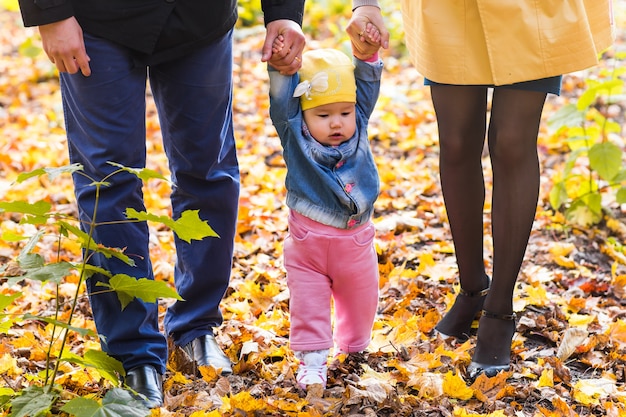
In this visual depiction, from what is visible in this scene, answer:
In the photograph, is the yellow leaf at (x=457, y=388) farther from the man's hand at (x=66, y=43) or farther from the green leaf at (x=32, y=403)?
the man's hand at (x=66, y=43)

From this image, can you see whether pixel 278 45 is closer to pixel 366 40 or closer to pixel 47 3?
pixel 366 40

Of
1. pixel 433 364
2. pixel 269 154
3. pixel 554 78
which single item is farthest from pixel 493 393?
pixel 269 154

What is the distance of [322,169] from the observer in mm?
2463

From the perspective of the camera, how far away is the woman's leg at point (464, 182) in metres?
2.70

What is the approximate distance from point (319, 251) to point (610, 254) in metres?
1.92

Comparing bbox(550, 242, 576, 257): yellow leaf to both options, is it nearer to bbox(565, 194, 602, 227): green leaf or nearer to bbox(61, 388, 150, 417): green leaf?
bbox(565, 194, 602, 227): green leaf

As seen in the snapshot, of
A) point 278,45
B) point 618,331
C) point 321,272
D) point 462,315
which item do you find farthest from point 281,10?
point 618,331

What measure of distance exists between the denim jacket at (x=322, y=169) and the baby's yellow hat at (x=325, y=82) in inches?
1.4

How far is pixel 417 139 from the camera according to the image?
5.38 meters

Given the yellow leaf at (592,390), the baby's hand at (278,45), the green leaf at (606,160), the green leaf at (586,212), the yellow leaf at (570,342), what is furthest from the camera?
the green leaf at (586,212)

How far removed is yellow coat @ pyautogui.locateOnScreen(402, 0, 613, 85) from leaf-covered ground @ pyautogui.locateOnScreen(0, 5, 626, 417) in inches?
39.0

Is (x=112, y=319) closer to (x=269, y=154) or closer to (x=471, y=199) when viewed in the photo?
(x=471, y=199)

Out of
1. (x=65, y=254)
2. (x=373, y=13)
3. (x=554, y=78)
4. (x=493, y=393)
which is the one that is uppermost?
(x=373, y=13)

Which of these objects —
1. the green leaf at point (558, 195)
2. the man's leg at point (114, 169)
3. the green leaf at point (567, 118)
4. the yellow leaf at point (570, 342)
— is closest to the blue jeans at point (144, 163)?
the man's leg at point (114, 169)
